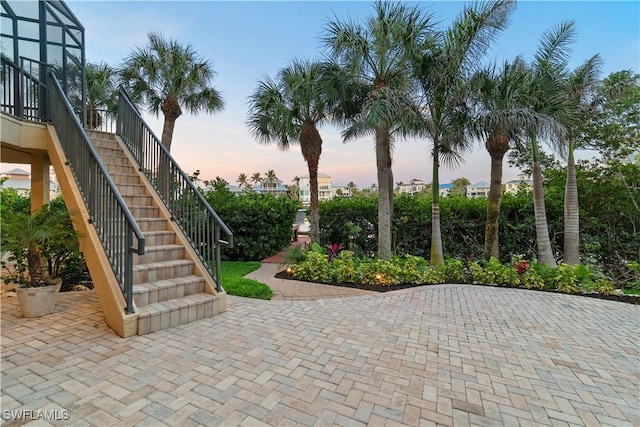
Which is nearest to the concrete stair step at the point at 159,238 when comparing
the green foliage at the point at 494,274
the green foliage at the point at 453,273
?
the green foliage at the point at 453,273

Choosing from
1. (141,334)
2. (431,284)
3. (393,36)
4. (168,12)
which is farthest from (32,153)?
(431,284)

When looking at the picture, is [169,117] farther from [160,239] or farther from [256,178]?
[256,178]

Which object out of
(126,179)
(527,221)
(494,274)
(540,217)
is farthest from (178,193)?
(527,221)

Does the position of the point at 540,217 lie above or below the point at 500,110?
below

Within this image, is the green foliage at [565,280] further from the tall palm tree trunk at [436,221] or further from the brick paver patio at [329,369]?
the tall palm tree trunk at [436,221]

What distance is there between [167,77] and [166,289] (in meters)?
9.05

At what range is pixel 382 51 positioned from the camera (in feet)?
20.3

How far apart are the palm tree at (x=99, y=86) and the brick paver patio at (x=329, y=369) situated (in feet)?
30.3

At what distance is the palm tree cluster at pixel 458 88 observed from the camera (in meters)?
5.99

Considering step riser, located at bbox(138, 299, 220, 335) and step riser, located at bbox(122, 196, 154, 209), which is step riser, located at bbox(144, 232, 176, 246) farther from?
step riser, located at bbox(138, 299, 220, 335)

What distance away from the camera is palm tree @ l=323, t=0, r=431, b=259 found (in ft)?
19.8

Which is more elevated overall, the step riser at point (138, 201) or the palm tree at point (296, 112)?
the palm tree at point (296, 112)

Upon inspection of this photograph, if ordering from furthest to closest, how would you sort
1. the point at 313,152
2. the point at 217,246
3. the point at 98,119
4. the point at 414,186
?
the point at 414,186
the point at 98,119
the point at 313,152
the point at 217,246

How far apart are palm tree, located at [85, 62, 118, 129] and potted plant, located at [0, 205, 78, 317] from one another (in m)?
8.07
